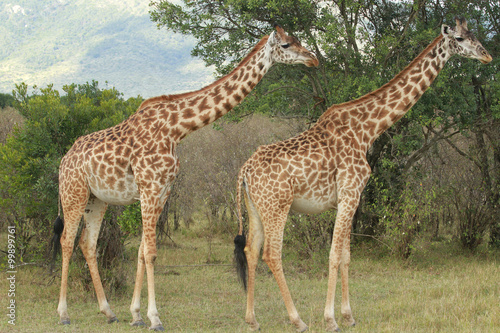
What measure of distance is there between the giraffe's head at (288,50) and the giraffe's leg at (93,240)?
3.13m

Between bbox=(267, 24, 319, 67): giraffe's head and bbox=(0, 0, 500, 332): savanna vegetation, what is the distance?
8.88 feet

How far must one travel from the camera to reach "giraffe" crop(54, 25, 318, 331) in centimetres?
605

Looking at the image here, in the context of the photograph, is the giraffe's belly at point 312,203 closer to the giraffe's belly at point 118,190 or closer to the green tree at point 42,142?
the giraffe's belly at point 118,190

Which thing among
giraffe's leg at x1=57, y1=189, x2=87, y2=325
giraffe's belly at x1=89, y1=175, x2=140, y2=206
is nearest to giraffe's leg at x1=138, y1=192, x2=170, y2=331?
giraffe's belly at x1=89, y1=175, x2=140, y2=206

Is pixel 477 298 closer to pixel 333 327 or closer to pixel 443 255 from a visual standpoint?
pixel 333 327

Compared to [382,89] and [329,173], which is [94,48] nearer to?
[382,89]

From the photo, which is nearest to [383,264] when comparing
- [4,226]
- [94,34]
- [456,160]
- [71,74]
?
[456,160]

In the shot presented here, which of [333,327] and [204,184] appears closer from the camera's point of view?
[333,327]

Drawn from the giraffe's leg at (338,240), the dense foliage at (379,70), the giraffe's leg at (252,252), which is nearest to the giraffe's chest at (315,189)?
the giraffe's leg at (338,240)

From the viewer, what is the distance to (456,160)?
42.3ft

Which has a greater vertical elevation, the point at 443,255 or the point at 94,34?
the point at 94,34

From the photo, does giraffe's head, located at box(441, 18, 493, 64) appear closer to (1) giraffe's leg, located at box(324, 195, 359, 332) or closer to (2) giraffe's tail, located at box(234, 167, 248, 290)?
(1) giraffe's leg, located at box(324, 195, 359, 332)

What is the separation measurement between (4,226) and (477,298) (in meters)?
10.7

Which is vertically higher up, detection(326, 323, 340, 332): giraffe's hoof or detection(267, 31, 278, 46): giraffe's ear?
detection(267, 31, 278, 46): giraffe's ear
